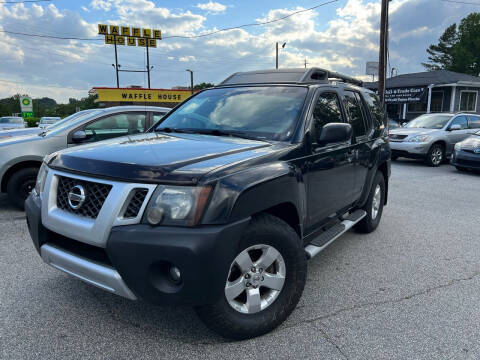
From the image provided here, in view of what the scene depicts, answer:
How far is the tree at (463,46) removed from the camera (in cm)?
4934

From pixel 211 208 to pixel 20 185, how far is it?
15.3 ft

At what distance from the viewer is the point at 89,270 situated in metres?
2.19

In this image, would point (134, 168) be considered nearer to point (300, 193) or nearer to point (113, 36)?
point (300, 193)

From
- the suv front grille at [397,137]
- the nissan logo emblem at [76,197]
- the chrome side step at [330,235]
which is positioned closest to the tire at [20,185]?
the nissan logo emblem at [76,197]

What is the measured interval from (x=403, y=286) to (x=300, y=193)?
1.41 metres

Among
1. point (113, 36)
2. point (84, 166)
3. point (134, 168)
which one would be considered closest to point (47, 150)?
point (84, 166)

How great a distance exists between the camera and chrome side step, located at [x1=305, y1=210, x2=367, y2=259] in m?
3.03

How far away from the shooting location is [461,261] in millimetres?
3906

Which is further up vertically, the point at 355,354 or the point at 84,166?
the point at 84,166

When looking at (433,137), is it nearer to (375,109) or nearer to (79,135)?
(375,109)

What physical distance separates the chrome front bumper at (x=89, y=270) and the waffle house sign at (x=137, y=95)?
3445 centimetres

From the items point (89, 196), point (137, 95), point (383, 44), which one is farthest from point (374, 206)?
point (137, 95)

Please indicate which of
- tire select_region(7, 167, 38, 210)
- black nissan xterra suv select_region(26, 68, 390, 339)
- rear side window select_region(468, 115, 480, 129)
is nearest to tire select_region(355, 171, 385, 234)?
black nissan xterra suv select_region(26, 68, 390, 339)

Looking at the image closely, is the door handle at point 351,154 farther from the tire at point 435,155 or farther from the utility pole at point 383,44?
the utility pole at point 383,44
